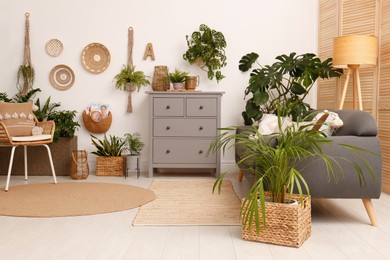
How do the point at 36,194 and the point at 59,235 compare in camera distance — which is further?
the point at 36,194

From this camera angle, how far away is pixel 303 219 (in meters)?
2.51

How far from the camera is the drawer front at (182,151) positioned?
482 cm

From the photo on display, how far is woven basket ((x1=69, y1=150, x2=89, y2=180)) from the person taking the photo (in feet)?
15.5

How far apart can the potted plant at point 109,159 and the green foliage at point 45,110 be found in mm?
602

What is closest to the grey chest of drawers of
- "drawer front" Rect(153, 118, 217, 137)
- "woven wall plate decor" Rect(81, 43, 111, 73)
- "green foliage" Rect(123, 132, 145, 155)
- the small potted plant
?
"drawer front" Rect(153, 118, 217, 137)

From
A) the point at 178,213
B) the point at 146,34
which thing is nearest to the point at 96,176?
the point at 146,34

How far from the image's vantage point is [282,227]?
245 cm

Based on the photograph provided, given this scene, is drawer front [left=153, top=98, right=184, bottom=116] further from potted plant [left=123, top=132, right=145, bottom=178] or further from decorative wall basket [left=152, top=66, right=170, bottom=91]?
potted plant [left=123, top=132, right=145, bottom=178]

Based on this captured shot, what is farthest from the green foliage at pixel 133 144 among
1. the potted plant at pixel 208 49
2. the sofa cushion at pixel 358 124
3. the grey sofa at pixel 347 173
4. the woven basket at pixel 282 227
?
the woven basket at pixel 282 227

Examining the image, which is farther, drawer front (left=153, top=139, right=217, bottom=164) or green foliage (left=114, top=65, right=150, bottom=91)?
green foliage (left=114, top=65, right=150, bottom=91)

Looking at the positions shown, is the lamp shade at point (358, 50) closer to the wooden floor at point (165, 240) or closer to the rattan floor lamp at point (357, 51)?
the rattan floor lamp at point (357, 51)

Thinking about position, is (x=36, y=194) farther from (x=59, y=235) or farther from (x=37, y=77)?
(x=37, y=77)

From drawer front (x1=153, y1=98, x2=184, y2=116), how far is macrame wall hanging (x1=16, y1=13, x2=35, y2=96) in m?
1.54

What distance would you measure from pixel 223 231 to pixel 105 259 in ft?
2.55
